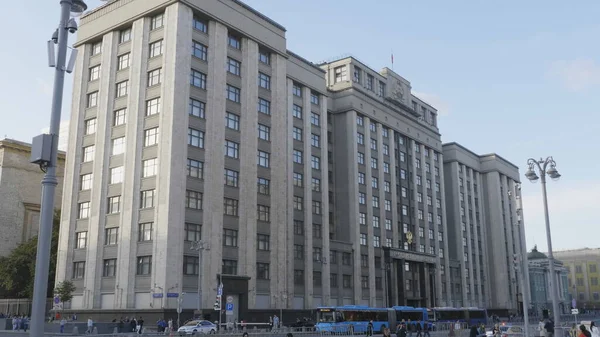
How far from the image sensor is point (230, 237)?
6100 centimetres

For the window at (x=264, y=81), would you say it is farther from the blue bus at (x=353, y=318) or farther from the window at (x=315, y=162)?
the blue bus at (x=353, y=318)

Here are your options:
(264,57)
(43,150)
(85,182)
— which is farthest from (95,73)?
(43,150)

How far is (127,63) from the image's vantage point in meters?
64.1

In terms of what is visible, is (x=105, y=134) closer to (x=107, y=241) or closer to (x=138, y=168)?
(x=138, y=168)

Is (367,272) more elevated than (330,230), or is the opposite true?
(330,230)

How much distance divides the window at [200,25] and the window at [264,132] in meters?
12.1

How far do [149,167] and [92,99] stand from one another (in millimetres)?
13582

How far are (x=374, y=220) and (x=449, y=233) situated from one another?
32.3 meters

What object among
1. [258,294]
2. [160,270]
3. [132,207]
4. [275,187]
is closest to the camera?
[160,270]

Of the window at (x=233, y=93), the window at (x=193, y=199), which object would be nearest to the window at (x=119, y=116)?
the window at (x=233, y=93)

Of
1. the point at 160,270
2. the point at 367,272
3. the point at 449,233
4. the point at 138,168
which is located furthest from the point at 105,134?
the point at 449,233

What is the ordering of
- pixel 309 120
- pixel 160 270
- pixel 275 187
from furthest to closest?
pixel 309 120, pixel 275 187, pixel 160 270

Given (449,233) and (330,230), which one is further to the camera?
(449,233)

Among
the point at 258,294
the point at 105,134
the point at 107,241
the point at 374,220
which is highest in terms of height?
the point at 105,134
